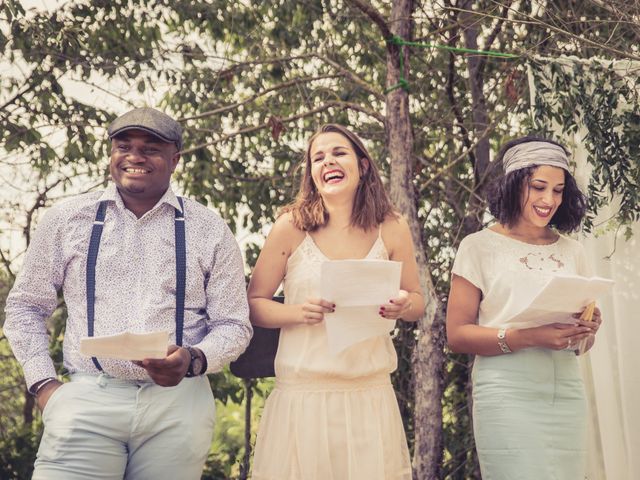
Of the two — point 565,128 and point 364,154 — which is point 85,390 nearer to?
point 364,154

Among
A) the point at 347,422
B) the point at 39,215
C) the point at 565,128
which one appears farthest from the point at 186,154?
the point at 347,422

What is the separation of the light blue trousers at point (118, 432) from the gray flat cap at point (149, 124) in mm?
787

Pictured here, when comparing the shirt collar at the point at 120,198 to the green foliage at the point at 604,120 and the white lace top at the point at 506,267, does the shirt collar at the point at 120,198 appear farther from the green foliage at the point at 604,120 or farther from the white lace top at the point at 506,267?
the green foliage at the point at 604,120

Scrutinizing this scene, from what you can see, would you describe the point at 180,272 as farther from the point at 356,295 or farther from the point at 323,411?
the point at 323,411

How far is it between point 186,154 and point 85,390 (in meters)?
2.85

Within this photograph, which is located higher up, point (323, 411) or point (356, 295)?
point (356, 295)

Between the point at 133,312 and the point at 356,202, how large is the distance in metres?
1.00

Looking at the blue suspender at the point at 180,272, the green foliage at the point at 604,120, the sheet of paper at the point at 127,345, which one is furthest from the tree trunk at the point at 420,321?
the sheet of paper at the point at 127,345

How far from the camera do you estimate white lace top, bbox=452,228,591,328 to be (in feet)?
11.2

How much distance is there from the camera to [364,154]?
3.50 m

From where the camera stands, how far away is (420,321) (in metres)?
4.72

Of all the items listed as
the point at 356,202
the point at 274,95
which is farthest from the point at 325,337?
the point at 274,95

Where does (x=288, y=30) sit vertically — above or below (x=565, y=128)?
above

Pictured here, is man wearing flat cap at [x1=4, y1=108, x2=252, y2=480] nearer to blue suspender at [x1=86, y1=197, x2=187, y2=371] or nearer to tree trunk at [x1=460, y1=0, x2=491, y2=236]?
blue suspender at [x1=86, y1=197, x2=187, y2=371]
